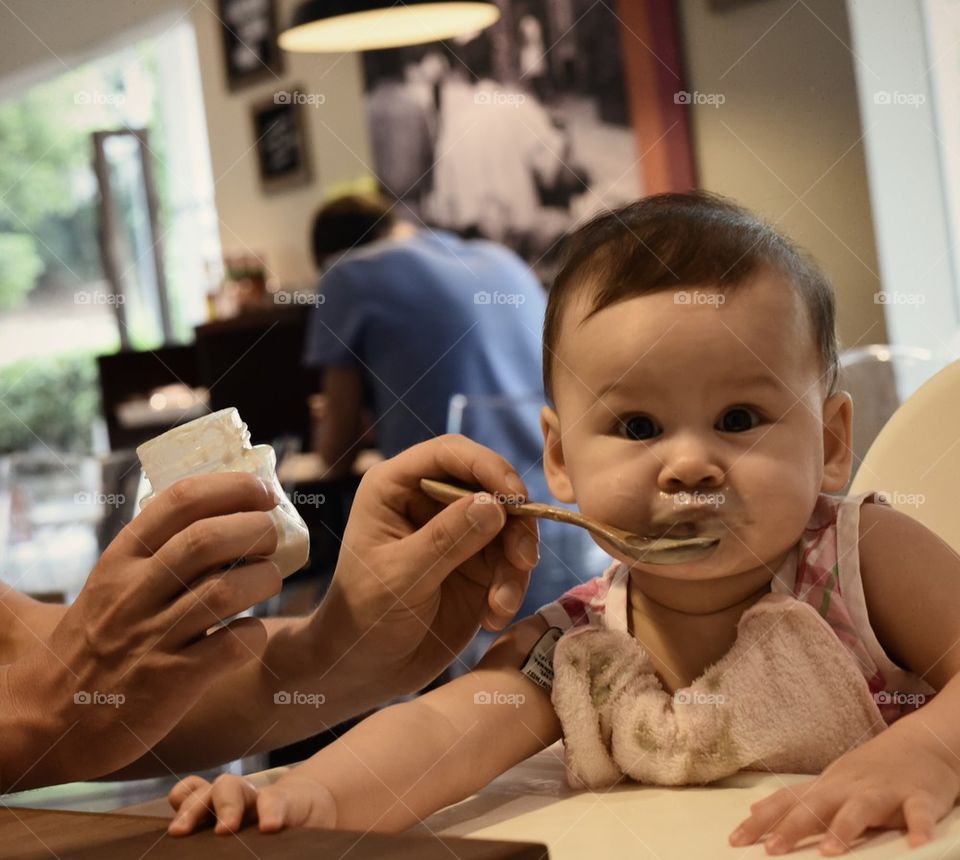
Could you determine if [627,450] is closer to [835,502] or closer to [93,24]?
[835,502]

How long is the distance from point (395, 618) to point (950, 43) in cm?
219

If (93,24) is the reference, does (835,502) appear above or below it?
below

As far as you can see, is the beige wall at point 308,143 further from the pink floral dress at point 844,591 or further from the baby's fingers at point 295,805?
the baby's fingers at point 295,805

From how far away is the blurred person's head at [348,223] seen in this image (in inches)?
160

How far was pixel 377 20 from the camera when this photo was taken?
10.7 ft

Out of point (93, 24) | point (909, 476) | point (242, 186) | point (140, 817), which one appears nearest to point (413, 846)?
point (140, 817)

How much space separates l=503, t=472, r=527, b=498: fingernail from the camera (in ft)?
3.22

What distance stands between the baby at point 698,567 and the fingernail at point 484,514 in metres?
0.08

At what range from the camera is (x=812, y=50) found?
9.71 ft
